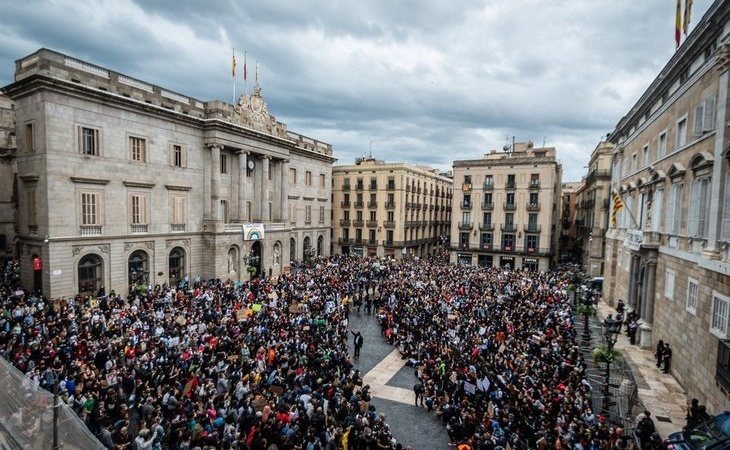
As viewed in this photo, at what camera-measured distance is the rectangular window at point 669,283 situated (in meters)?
17.3

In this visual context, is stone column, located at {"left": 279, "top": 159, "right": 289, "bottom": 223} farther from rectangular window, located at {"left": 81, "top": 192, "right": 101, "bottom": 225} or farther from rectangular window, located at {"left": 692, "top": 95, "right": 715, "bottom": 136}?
rectangular window, located at {"left": 692, "top": 95, "right": 715, "bottom": 136}

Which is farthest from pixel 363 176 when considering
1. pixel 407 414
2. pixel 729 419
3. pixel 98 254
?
pixel 729 419

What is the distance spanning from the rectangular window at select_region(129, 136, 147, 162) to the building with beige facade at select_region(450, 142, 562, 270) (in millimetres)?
37664

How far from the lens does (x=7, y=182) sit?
32.9 m

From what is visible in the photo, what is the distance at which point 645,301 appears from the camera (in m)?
20.8

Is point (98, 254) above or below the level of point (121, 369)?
above

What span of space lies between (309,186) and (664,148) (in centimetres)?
3692

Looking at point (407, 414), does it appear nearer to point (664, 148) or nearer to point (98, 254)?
point (664, 148)

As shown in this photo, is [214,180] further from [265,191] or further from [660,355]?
[660,355]

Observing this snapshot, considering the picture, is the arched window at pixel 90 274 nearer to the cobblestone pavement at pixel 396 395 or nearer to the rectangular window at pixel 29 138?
the rectangular window at pixel 29 138

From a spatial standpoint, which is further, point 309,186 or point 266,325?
point 309,186

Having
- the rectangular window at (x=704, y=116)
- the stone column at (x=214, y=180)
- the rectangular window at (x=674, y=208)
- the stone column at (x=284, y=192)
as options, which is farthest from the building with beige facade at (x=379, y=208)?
the rectangular window at (x=704, y=116)

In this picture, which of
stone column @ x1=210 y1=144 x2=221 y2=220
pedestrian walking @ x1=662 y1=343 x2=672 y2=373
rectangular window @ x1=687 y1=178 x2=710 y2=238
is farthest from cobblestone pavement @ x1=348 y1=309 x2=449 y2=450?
stone column @ x1=210 y1=144 x2=221 y2=220

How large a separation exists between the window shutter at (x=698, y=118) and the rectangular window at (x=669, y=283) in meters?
6.12
